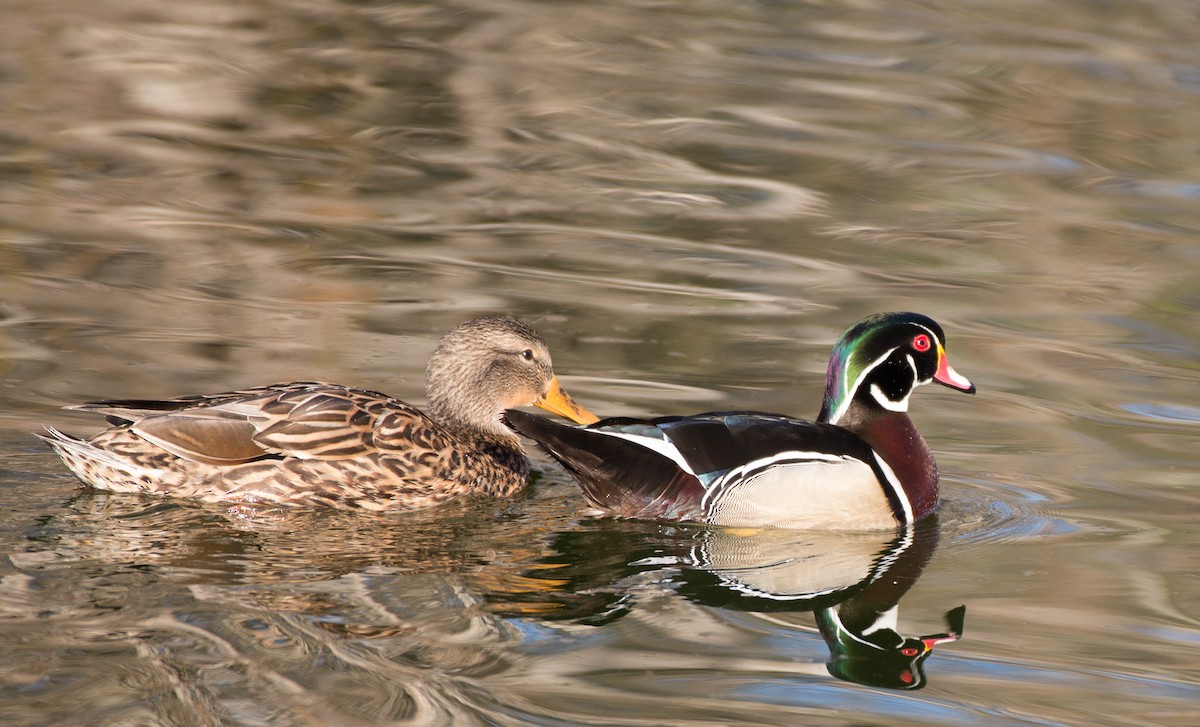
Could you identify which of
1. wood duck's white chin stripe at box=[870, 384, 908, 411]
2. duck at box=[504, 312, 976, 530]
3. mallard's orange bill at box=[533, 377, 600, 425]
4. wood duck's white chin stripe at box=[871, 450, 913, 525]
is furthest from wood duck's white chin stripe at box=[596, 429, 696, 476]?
wood duck's white chin stripe at box=[870, 384, 908, 411]

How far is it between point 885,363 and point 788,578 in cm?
158

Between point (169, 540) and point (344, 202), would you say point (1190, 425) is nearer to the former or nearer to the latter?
point (169, 540)

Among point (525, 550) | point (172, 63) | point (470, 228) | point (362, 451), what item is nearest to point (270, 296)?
point (470, 228)

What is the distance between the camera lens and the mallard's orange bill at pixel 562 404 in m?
9.07

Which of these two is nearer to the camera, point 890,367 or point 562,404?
point 890,367

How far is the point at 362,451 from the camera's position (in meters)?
8.19

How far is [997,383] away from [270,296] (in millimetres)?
4933

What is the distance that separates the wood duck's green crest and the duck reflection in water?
71 cm

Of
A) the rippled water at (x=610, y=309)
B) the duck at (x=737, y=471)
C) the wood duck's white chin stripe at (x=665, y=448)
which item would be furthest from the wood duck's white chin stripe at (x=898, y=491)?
the wood duck's white chin stripe at (x=665, y=448)

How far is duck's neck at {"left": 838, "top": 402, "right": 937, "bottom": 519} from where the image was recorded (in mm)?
8336

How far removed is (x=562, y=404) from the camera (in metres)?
9.12

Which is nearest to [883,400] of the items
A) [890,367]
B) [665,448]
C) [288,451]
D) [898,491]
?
[890,367]

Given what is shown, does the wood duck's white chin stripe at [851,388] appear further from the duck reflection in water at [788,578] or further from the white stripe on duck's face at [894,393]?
the duck reflection in water at [788,578]

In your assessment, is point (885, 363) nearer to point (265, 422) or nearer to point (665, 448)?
point (665, 448)
